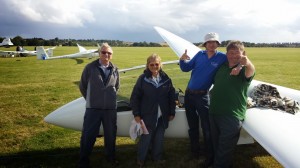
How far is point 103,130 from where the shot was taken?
15.6ft

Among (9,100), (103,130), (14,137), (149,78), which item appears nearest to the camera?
(149,78)

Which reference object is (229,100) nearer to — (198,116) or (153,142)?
(198,116)

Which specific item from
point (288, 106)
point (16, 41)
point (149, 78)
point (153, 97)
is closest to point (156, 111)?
point (153, 97)

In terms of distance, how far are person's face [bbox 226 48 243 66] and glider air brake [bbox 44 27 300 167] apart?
91 cm

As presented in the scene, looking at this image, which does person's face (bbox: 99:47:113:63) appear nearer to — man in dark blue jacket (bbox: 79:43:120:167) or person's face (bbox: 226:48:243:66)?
man in dark blue jacket (bbox: 79:43:120:167)

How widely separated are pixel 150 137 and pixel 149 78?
1005 millimetres

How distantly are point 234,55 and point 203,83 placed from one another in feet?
2.66

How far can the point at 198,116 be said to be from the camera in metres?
4.66

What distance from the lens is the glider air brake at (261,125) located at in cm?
326

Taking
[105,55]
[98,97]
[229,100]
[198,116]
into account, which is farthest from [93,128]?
[229,100]

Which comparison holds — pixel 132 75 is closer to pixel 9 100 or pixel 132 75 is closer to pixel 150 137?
pixel 150 137

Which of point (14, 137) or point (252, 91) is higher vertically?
point (252, 91)

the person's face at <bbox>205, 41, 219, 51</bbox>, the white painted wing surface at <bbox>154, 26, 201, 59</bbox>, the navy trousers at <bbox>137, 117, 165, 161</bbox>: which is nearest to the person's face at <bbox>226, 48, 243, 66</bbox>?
the person's face at <bbox>205, 41, 219, 51</bbox>

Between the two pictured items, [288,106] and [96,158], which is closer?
[288,106]
